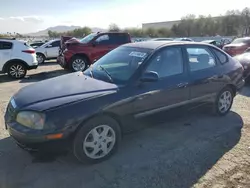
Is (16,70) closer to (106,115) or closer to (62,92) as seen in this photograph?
(62,92)

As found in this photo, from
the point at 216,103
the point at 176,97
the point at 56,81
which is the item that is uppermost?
the point at 56,81

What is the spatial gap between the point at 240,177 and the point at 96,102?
1.99 meters

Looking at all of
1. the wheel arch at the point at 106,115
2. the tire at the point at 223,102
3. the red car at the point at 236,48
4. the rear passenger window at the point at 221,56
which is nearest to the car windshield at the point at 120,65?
the wheel arch at the point at 106,115

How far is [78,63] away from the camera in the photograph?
1177cm

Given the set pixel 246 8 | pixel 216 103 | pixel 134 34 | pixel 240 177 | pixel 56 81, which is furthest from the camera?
pixel 134 34

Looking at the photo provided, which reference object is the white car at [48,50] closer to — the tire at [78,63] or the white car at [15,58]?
the tire at [78,63]

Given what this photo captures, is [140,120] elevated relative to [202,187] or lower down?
elevated

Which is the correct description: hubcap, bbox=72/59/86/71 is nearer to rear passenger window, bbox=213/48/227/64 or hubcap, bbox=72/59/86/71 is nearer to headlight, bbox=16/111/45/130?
rear passenger window, bbox=213/48/227/64

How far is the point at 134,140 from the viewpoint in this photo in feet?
14.2

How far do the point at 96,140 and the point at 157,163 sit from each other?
2.85 feet

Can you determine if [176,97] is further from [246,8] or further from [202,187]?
[246,8]

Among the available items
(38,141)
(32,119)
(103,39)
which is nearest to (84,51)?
(103,39)

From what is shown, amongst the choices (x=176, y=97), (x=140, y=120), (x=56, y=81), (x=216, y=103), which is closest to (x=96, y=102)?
(x=140, y=120)

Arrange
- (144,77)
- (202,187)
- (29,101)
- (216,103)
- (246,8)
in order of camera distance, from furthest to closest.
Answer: (246,8), (216,103), (144,77), (29,101), (202,187)
